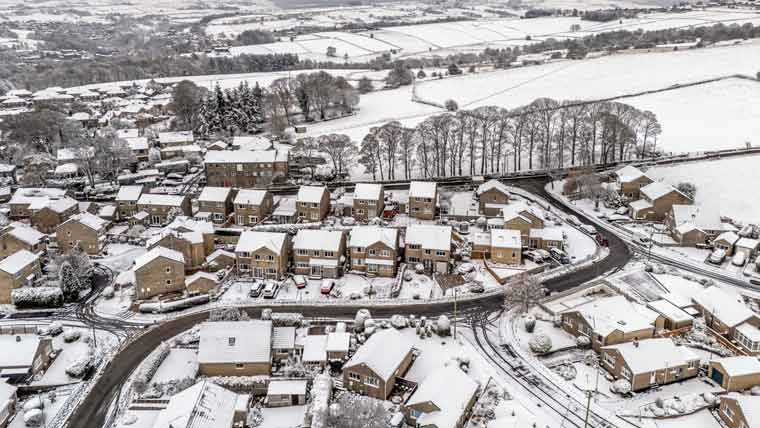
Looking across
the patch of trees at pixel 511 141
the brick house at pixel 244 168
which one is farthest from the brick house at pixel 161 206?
the patch of trees at pixel 511 141

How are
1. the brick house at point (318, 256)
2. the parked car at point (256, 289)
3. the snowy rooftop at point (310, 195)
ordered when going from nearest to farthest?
the parked car at point (256, 289) → the brick house at point (318, 256) → the snowy rooftop at point (310, 195)

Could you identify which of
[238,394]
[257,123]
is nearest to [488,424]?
[238,394]

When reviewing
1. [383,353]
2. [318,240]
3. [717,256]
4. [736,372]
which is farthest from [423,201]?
[736,372]

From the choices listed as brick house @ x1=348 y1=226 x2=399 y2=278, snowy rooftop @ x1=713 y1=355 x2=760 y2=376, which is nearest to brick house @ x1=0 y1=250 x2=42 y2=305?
brick house @ x1=348 y1=226 x2=399 y2=278

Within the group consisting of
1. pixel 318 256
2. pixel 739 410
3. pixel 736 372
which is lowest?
pixel 736 372

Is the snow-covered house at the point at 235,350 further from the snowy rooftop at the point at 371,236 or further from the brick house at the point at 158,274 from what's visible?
the snowy rooftop at the point at 371,236

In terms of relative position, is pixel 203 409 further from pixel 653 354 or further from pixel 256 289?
pixel 653 354
